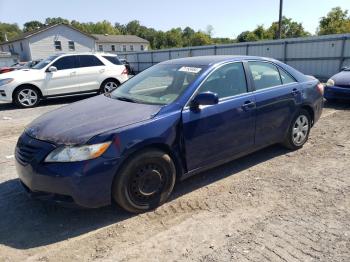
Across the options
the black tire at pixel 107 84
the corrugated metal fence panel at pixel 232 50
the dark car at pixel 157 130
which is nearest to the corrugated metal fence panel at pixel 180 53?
the corrugated metal fence panel at pixel 232 50

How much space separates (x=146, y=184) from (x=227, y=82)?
5.79 feet

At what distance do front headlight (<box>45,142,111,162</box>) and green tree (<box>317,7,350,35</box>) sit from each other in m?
52.9

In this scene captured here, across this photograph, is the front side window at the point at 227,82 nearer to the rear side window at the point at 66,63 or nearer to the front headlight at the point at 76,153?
the front headlight at the point at 76,153

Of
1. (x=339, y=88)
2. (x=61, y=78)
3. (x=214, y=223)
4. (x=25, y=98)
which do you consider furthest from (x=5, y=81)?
(x=339, y=88)

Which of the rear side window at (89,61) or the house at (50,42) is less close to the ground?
the house at (50,42)

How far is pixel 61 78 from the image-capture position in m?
11.1

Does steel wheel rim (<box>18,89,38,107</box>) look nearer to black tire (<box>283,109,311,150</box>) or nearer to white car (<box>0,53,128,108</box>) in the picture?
white car (<box>0,53,128,108</box>)

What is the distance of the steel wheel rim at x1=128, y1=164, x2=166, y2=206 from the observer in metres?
3.42

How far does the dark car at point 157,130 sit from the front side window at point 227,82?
0.01 metres

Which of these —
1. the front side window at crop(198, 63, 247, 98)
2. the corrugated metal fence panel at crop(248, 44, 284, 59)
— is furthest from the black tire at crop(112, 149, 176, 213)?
the corrugated metal fence panel at crop(248, 44, 284, 59)

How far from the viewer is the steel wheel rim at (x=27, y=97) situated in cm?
1070

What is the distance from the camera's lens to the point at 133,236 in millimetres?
3160

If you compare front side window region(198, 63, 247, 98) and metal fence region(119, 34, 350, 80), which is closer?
front side window region(198, 63, 247, 98)

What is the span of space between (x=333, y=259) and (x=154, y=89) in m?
2.79
